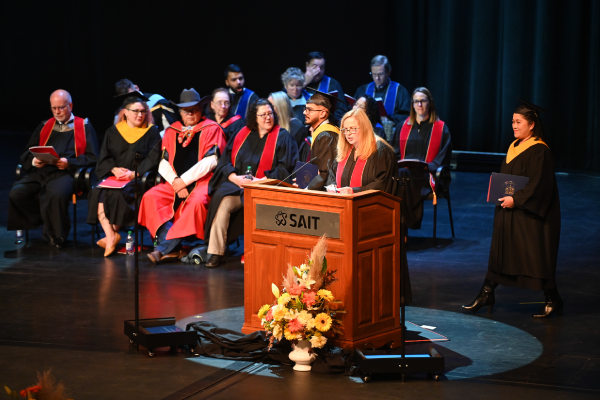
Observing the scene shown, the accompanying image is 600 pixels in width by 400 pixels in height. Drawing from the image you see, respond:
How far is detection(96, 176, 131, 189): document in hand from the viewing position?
7.64 meters

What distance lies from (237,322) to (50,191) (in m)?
3.34

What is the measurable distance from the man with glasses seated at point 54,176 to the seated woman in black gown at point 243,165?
157cm

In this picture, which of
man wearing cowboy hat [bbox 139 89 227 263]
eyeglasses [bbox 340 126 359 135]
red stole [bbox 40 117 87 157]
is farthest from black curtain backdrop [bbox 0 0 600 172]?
eyeglasses [bbox 340 126 359 135]

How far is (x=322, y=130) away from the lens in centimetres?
688

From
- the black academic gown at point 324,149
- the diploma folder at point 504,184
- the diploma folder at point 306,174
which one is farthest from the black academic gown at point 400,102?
the diploma folder at point 306,174

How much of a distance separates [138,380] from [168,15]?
39.5 feet

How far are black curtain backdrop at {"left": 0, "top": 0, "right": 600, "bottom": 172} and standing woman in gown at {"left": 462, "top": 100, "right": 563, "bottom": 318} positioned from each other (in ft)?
21.2

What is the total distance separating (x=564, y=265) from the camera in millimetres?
6977

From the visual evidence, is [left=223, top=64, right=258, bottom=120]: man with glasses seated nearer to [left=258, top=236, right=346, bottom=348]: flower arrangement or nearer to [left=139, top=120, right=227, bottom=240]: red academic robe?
[left=139, top=120, right=227, bottom=240]: red academic robe

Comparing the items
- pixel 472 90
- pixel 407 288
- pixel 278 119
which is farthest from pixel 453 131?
pixel 407 288

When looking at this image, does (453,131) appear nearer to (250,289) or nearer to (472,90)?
(472,90)

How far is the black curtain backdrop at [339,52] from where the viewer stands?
Answer: 1176 centimetres

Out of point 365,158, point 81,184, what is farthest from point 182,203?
point 365,158

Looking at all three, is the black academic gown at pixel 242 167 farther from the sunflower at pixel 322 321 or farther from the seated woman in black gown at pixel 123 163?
the sunflower at pixel 322 321
